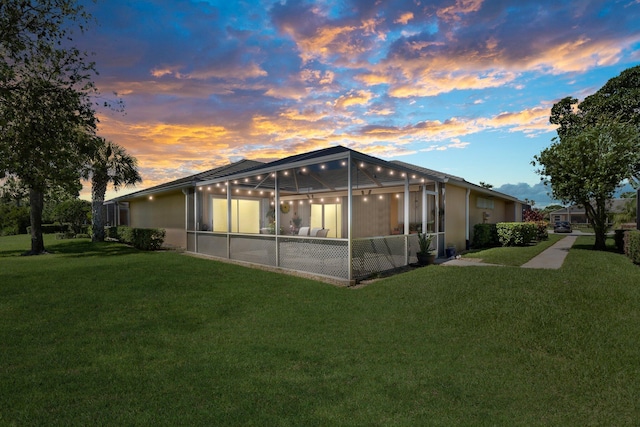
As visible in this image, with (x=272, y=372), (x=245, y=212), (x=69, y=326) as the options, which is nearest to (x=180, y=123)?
(x=245, y=212)

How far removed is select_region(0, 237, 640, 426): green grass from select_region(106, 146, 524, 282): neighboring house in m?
1.46

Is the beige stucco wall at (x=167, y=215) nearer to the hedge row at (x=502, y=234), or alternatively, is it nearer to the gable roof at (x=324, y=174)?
the gable roof at (x=324, y=174)

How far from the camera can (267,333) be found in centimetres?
440

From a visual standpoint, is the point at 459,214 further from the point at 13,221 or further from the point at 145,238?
the point at 13,221

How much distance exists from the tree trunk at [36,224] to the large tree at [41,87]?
19.8 ft

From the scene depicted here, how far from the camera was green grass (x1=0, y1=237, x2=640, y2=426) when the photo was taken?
2604 millimetres

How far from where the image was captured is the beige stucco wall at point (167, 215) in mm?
15469

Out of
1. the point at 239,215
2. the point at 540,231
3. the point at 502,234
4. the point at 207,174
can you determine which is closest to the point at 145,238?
the point at 207,174

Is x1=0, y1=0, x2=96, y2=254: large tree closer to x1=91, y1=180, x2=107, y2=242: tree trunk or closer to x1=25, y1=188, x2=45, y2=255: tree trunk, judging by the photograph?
x1=25, y1=188, x2=45, y2=255: tree trunk

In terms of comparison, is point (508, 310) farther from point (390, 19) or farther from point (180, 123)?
point (180, 123)

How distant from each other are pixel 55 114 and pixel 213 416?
11250 millimetres

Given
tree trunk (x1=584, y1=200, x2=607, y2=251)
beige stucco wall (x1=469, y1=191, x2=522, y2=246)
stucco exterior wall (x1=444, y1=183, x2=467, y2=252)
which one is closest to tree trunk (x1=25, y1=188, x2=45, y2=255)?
stucco exterior wall (x1=444, y1=183, x2=467, y2=252)

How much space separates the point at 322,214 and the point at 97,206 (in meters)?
15.0

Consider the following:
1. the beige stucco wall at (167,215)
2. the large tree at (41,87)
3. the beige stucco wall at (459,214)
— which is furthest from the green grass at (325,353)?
the beige stucco wall at (167,215)
